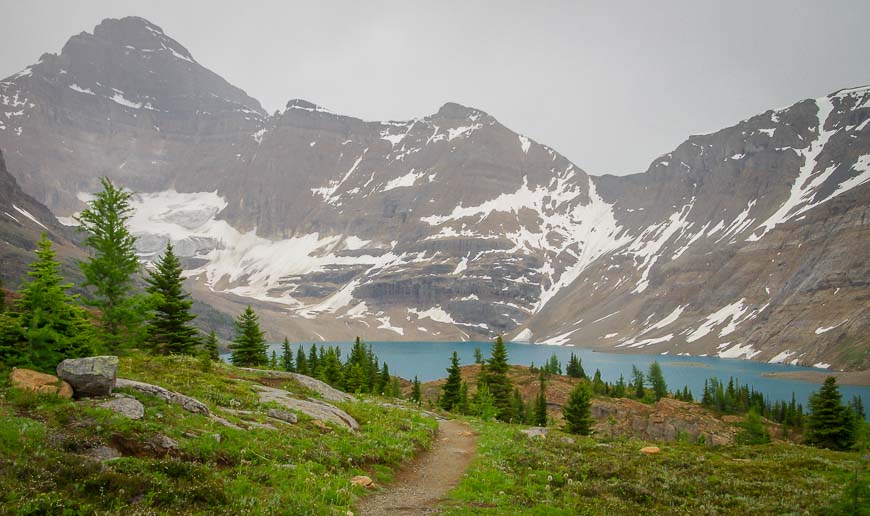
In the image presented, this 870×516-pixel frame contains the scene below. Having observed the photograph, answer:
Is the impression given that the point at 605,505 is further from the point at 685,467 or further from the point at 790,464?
the point at 790,464

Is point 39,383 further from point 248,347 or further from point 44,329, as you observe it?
point 248,347

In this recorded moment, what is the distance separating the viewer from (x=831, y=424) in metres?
47.0

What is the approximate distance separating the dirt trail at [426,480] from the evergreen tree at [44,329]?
1288 cm

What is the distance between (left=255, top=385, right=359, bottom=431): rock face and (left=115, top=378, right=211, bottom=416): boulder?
512cm

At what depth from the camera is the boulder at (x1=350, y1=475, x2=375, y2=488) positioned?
588 inches

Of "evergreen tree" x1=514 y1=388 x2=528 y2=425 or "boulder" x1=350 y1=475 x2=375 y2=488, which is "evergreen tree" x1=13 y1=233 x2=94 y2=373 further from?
"evergreen tree" x1=514 y1=388 x2=528 y2=425

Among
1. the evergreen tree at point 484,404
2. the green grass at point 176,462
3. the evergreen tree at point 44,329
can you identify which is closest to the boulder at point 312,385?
the green grass at point 176,462

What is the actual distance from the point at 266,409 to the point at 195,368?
8.73 meters

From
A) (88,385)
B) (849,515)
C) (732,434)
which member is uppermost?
(88,385)

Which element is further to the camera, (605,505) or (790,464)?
(790,464)

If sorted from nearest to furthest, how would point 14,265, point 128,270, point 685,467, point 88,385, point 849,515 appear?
1. point 849,515
2. point 88,385
3. point 685,467
4. point 128,270
5. point 14,265

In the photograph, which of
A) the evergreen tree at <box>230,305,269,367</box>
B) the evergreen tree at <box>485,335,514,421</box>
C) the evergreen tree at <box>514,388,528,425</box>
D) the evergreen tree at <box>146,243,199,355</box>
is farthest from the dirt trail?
the evergreen tree at <box>514,388,528,425</box>

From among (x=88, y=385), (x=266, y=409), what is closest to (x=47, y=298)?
(x=88, y=385)

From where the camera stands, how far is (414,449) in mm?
21594
